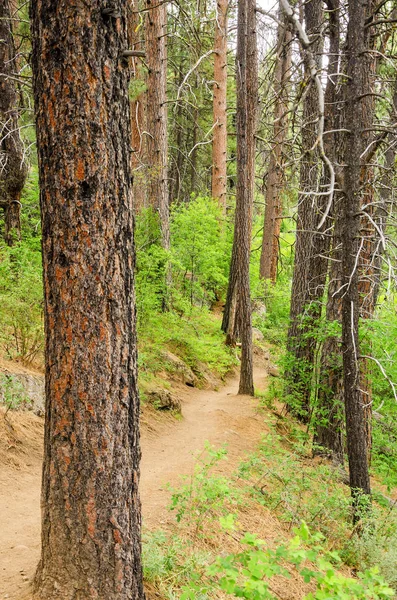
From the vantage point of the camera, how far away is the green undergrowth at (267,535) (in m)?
3.18

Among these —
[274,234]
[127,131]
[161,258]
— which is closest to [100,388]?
[127,131]

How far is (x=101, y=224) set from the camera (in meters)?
2.66

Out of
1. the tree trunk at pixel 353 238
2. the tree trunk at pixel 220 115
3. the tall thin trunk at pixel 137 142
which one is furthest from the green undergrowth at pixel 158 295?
the tree trunk at pixel 353 238

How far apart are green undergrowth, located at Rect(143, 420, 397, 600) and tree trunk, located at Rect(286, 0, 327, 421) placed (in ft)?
4.86

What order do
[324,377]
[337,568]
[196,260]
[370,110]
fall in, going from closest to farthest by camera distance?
[337,568] < [370,110] < [324,377] < [196,260]

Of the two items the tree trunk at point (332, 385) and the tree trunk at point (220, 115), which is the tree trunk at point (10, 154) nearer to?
the tree trunk at point (332, 385)

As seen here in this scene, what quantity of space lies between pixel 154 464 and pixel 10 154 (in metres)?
6.44

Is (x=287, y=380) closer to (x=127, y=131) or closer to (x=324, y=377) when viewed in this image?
(x=324, y=377)

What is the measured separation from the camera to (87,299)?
266 cm

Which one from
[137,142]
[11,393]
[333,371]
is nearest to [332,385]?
[333,371]

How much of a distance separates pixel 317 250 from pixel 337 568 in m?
5.13

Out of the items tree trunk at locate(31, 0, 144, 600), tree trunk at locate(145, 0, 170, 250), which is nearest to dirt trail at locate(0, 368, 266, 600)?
tree trunk at locate(31, 0, 144, 600)

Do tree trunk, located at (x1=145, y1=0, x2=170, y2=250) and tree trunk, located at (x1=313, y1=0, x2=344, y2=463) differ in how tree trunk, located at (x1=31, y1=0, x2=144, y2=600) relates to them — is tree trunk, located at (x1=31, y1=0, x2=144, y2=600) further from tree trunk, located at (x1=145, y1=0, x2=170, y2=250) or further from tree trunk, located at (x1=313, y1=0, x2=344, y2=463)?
tree trunk, located at (x1=145, y1=0, x2=170, y2=250)

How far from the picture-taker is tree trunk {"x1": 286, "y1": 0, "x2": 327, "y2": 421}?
314 inches
